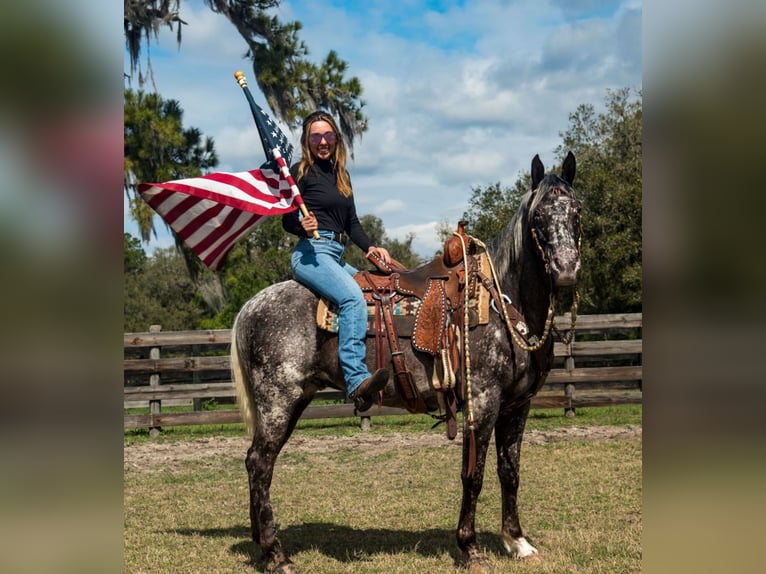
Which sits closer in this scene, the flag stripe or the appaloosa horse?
the flag stripe

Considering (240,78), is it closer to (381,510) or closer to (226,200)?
(226,200)

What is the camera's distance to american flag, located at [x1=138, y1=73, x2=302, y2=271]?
15.4 feet

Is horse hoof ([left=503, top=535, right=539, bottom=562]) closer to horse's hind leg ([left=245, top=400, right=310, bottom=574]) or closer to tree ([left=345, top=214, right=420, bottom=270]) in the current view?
horse's hind leg ([left=245, top=400, right=310, bottom=574])

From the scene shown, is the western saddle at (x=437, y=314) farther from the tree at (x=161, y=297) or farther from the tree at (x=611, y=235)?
the tree at (x=161, y=297)

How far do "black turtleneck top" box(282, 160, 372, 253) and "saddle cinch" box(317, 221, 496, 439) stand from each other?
1.56 feet

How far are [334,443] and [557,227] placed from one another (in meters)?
7.17

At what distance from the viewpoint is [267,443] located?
16.7 ft

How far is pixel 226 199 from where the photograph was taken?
4.74 metres

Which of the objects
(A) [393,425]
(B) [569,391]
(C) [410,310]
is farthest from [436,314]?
(B) [569,391]

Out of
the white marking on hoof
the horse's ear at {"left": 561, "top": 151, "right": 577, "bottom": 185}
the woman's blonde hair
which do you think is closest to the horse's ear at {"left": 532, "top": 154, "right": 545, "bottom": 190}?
the horse's ear at {"left": 561, "top": 151, "right": 577, "bottom": 185}

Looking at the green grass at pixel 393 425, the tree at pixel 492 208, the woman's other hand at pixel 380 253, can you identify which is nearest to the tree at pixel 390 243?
the tree at pixel 492 208

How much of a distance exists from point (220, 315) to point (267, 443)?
463 inches
